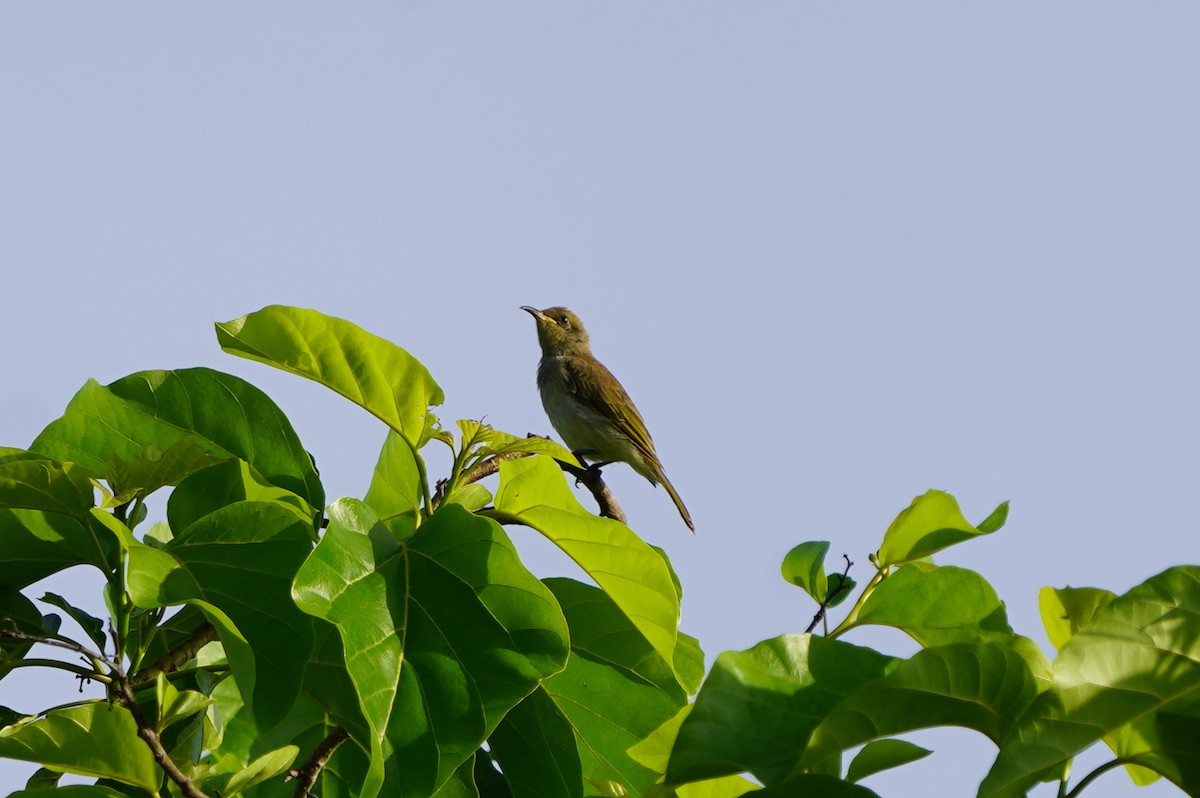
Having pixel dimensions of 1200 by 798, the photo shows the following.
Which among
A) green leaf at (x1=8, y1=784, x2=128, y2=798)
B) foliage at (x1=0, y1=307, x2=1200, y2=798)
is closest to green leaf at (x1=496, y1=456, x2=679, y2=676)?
foliage at (x1=0, y1=307, x2=1200, y2=798)

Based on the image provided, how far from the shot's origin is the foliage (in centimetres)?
179

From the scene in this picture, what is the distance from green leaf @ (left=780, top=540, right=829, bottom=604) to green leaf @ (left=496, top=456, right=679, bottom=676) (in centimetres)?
42

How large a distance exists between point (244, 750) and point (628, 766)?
0.91 meters

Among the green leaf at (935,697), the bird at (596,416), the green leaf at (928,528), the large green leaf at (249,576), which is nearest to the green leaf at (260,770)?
the large green leaf at (249,576)

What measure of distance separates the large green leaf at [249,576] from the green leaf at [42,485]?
0.19 m

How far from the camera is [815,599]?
2766 mm

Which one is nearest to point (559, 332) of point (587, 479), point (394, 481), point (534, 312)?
point (534, 312)

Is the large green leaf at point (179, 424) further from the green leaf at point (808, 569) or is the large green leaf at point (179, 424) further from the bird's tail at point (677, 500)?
the bird's tail at point (677, 500)

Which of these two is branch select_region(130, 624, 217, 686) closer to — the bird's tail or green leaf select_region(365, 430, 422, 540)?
green leaf select_region(365, 430, 422, 540)

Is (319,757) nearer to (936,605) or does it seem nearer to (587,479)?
(936,605)

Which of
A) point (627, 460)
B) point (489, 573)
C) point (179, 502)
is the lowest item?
point (489, 573)

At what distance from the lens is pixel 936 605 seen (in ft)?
8.48

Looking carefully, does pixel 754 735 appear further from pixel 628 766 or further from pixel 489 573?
pixel 628 766

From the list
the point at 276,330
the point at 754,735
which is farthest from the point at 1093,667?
the point at 276,330
